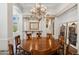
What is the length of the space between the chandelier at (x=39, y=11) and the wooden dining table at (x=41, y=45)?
12.9 inches

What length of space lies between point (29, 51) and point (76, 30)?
742 millimetres

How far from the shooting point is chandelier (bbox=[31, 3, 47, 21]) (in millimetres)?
2057

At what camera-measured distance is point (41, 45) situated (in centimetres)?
209

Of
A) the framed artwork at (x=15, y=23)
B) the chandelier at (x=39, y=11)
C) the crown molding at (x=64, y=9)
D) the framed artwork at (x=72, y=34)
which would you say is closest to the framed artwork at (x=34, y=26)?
the chandelier at (x=39, y=11)

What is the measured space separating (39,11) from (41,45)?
50 cm

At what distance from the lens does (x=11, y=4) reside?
2.03 meters

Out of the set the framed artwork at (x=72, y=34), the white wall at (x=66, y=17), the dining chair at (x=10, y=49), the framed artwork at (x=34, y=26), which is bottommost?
the dining chair at (x=10, y=49)

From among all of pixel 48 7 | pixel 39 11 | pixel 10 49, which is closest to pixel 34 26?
pixel 39 11

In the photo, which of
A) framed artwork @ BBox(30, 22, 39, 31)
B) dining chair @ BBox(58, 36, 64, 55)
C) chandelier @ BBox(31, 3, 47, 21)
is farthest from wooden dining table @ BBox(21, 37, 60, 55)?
chandelier @ BBox(31, 3, 47, 21)

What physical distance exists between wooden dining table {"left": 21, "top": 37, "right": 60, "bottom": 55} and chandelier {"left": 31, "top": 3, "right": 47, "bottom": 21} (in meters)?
0.33

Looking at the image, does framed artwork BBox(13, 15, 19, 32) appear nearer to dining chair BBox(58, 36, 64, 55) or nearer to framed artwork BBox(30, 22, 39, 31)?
framed artwork BBox(30, 22, 39, 31)

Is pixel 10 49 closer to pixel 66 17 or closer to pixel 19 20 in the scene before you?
pixel 19 20

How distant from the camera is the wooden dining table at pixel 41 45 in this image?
2057mm

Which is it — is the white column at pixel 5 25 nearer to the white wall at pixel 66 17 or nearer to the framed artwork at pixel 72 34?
the white wall at pixel 66 17
